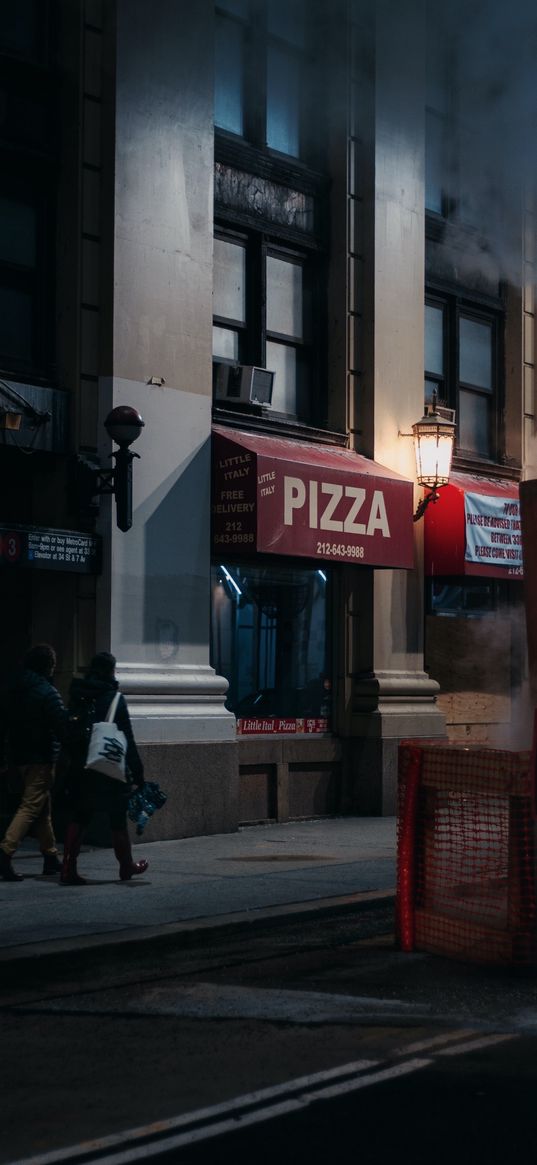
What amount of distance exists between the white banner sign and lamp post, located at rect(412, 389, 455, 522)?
50 cm

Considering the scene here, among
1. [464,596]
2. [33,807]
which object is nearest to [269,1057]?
[33,807]

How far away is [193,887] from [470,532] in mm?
7391

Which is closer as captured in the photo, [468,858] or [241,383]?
[468,858]

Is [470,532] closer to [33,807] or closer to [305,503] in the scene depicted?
[305,503]

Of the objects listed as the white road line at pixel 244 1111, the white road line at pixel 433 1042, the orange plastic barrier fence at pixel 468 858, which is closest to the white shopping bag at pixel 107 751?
the orange plastic barrier fence at pixel 468 858

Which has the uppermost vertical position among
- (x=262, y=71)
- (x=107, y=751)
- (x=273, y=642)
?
(x=262, y=71)

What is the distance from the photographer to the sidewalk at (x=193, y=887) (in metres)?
8.70

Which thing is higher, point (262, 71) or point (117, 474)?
point (262, 71)

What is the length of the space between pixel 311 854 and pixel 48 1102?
7.48m

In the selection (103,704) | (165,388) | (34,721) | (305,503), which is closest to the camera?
(103,704)

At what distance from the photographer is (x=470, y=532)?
664 inches

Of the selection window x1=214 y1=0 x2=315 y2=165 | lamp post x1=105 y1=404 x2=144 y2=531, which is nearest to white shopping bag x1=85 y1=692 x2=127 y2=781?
lamp post x1=105 y1=404 x2=144 y2=531

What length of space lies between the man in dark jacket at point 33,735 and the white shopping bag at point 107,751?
45cm

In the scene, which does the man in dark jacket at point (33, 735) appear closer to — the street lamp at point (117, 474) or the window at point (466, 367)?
the street lamp at point (117, 474)
